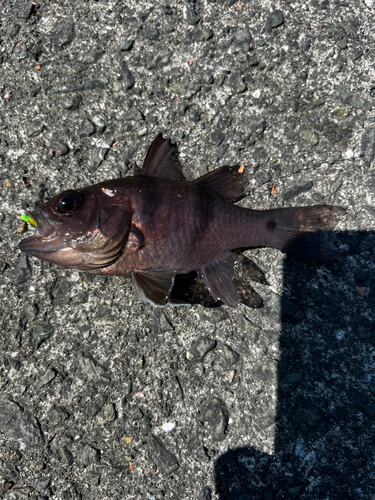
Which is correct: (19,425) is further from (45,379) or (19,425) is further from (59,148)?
(59,148)

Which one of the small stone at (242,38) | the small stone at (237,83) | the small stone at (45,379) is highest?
the small stone at (242,38)

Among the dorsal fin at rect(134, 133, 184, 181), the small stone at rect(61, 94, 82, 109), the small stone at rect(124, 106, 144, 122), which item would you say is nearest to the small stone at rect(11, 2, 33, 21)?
the small stone at rect(61, 94, 82, 109)

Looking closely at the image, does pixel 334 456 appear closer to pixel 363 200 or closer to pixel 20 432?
pixel 363 200

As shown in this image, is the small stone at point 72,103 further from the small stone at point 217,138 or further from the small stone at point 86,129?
the small stone at point 217,138

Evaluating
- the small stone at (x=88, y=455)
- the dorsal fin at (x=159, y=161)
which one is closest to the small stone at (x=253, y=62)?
the dorsal fin at (x=159, y=161)

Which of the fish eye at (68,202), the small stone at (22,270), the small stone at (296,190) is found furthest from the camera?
the small stone at (296,190)

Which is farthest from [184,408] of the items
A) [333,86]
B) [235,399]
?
[333,86]

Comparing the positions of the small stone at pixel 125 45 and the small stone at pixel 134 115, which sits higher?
the small stone at pixel 125 45
